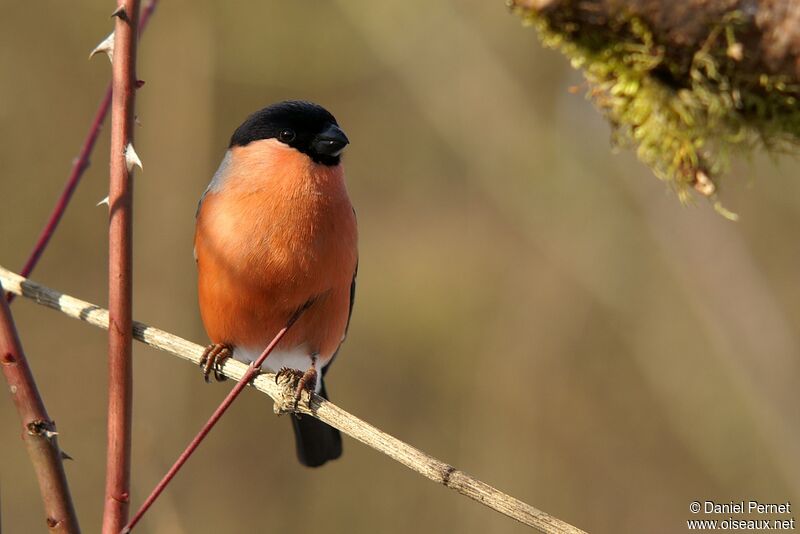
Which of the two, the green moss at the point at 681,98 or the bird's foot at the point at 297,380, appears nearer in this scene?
the green moss at the point at 681,98

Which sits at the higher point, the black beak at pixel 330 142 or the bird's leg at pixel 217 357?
the black beak at pixel 330 142

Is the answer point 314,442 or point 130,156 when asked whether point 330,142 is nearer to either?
point 130,156

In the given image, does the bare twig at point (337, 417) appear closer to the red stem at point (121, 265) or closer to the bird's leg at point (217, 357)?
the red stem at point (121, 265)

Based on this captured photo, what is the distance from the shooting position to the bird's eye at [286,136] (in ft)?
10.9

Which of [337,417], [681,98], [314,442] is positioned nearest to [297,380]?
[337,417]

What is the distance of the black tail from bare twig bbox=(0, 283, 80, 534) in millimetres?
2722

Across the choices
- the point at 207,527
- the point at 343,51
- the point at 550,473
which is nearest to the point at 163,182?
the point at 343,51

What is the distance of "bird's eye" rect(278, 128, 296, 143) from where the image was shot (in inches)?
131

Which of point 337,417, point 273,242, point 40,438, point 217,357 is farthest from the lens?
point 217,357

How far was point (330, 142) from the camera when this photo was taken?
327 centimetres

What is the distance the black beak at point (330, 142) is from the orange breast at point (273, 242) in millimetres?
64

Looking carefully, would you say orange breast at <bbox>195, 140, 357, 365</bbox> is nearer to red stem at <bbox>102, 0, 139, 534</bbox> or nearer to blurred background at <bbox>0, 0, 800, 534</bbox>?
red stem at <bbox>102, 0, 139, 534</bbox>

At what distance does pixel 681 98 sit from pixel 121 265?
1.16 m

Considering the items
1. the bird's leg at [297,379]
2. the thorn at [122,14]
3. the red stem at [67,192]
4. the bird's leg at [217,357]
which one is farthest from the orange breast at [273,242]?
the thorn at [122,14]
